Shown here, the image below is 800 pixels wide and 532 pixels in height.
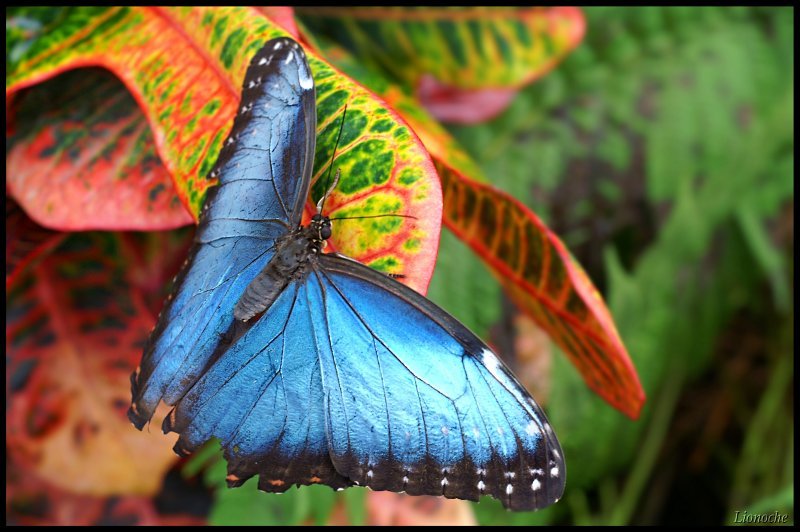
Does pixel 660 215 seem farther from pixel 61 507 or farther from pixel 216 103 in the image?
pixel 61 507

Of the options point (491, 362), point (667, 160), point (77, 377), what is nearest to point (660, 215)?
point (667, 160)

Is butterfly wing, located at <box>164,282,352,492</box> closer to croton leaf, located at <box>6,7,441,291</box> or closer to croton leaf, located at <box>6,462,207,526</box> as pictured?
croton leaf, located at <box>6,7,441,291</box>

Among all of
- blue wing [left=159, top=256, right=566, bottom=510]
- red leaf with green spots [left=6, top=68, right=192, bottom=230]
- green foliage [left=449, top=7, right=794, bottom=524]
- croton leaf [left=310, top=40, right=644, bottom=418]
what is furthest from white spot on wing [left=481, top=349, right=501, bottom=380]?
green foliage [left=449, top=7, right=794, bottom=524]

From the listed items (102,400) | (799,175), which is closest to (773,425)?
(799,175)

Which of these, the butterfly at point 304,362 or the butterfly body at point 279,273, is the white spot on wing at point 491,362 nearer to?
the butterfly at point 304,362

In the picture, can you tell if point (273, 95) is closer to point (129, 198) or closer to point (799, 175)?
point (129, 198)

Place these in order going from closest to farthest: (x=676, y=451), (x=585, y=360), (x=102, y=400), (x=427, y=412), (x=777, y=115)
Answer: (x=427, y=412), (x=585, y=360), (x=102, y=400), (x=777, y=115), (x=676, y=451)
